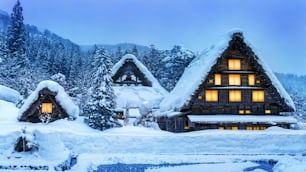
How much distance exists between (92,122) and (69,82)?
31711mm

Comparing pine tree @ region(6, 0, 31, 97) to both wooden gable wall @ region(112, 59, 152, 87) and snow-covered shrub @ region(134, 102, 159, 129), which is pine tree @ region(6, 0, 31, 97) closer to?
wooden gable wall @ region(112, 59, 152, 87)

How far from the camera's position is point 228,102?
3017cm

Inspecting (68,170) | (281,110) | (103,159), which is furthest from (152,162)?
(281,110)

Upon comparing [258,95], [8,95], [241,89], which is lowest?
[258,95]

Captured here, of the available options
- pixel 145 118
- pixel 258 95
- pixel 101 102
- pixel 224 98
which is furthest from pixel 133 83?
pixel 258 95

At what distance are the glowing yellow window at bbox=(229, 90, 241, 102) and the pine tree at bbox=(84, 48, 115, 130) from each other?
402 inches

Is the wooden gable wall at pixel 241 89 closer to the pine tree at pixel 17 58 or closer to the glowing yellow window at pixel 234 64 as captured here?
the glowing yellow window at pixel 234 64

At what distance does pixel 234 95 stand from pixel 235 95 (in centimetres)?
9

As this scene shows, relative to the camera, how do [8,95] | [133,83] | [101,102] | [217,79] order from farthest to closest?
[133,83] < [8,95] < [217,79] < [101,102]

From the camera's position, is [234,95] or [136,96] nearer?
[234,95]

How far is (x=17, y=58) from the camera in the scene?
5872 centimetres

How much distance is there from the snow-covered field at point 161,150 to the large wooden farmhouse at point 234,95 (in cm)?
345

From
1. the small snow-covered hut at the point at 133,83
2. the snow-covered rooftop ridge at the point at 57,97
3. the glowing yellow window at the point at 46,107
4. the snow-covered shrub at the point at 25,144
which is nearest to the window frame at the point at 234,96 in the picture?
the small snow-covered hut at the point at 133,83

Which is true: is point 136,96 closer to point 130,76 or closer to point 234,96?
point 130,76
